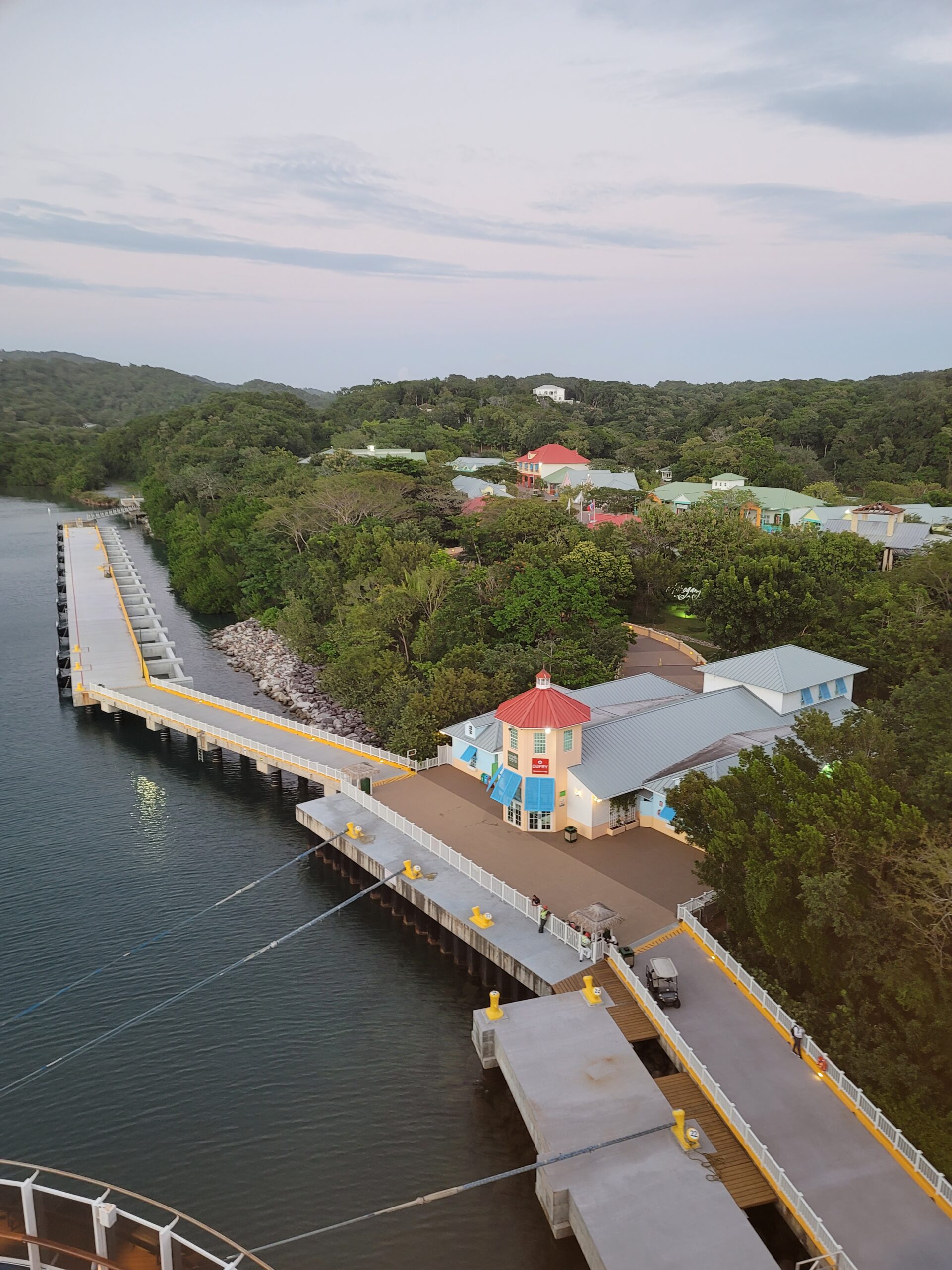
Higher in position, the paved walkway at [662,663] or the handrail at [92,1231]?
the paved walkway at [662,663]

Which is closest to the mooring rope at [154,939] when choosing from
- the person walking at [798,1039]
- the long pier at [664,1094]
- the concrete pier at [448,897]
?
the concrete pier at [448,897]

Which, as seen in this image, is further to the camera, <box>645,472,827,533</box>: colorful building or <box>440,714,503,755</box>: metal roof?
<box>645,472,827,533</box>: colorful building

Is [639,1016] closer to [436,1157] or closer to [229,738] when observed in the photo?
[436,1157]

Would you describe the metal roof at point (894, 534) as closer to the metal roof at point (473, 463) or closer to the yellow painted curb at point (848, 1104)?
the yellow painted curb at point (848, 1104)

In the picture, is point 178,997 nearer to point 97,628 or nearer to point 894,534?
point 97,628

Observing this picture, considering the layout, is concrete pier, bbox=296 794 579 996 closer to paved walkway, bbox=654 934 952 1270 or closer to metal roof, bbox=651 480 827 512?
paved walkway, bbox=654 934 952 1270

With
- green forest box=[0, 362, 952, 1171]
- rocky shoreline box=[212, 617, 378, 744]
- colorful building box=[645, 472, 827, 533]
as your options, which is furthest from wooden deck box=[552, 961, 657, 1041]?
colorful building box=[645, 472, 827, 533]

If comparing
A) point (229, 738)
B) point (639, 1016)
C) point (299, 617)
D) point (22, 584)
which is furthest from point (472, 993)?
point (22, 584)
